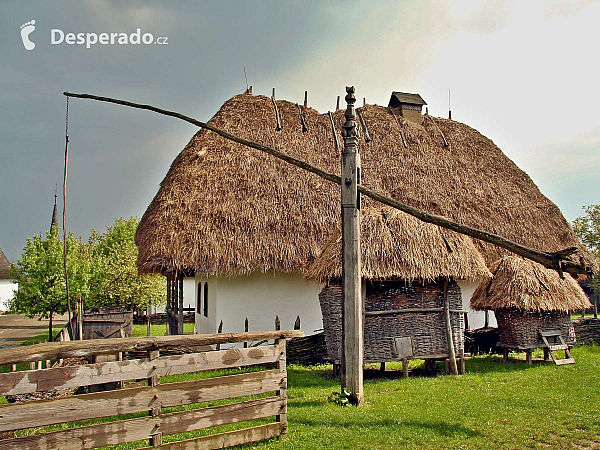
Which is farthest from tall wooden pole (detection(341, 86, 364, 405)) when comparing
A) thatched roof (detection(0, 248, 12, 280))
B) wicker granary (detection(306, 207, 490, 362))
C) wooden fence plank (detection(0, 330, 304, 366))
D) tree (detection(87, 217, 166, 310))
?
thatched roof (detection(0, 248, 12, 280))

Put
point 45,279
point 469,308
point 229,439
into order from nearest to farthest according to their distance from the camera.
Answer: point 229,439 < point 469,308 < point 45,279

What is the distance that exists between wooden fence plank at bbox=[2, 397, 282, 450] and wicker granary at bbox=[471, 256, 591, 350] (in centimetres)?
770

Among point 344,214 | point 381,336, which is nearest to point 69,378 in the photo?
point 344,214

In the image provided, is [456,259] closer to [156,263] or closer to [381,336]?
[381,336]

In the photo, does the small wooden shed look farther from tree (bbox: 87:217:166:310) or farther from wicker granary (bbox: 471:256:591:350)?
tree (bbox: 87:217:166:310)

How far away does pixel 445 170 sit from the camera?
17172 millimetres

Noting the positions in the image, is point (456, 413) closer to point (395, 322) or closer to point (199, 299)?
point (395, 322)

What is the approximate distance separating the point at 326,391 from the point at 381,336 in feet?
6.05

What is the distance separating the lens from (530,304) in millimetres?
11000

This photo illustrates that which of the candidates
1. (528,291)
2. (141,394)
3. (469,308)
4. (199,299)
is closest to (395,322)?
(528,291)

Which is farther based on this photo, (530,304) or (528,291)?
(528,291)

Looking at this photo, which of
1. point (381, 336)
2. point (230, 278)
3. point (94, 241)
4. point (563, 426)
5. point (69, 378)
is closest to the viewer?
point (69, 378)

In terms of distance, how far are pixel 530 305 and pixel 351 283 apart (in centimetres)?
603

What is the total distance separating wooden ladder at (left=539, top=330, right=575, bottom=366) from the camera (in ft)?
36.7
